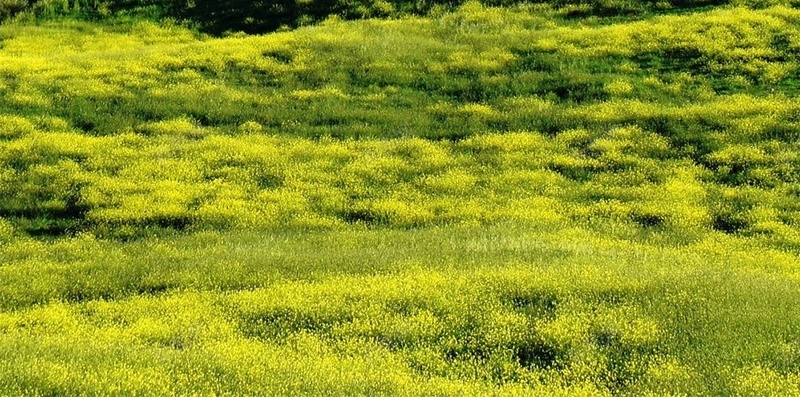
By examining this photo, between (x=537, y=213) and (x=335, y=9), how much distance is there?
1037 inches

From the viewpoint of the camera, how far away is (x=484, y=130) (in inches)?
1000

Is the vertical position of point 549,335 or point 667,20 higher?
point 667,20

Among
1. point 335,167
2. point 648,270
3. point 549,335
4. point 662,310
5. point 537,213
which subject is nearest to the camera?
point 549,335

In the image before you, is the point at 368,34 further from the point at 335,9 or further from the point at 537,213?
the point at 537,213

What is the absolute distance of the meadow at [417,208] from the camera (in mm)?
11031

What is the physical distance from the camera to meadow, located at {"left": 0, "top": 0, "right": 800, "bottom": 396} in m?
11.0

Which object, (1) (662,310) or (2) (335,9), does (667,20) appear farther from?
(1) (662,310)

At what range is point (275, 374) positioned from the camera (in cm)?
1005

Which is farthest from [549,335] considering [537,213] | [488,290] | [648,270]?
[537,213]

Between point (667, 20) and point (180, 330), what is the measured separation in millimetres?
29120

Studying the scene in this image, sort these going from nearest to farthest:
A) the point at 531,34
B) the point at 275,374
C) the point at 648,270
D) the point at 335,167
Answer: the point at 275,374, the point at 648,270, the point at 335,167, the point at 531,34

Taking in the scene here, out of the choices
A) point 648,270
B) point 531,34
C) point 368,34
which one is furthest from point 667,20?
point 648,270

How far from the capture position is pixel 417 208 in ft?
65.7

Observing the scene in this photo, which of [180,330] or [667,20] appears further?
[667,20]
